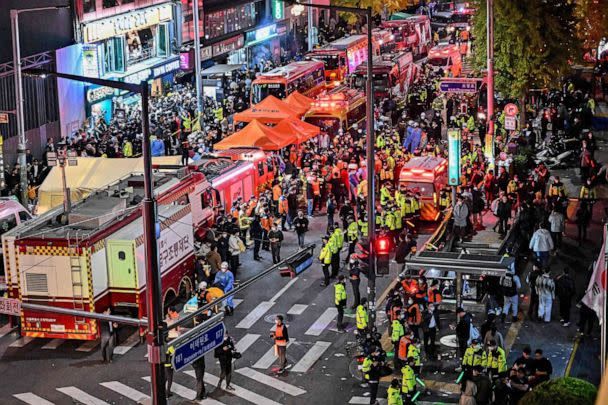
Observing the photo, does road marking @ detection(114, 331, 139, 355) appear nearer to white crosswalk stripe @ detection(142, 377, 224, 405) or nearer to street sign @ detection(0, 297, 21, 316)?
white crosswalk stripe @ detection(142, 377, 224, 405)

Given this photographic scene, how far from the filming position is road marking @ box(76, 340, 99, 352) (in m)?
28.1

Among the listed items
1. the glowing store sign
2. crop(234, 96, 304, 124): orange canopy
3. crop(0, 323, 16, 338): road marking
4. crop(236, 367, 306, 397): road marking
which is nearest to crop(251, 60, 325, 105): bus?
crop(234, 96, 304, 124): orange canopy

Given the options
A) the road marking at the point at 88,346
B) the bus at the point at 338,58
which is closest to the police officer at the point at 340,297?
the road marking at the point at 88,346

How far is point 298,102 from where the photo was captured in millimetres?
52312

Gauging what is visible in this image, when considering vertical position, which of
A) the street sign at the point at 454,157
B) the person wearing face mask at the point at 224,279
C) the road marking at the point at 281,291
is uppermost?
the street sign at the point at 454,157

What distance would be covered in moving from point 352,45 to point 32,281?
137 ft

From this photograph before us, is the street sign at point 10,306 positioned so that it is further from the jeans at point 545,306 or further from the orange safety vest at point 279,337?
the jeans at point 545,306

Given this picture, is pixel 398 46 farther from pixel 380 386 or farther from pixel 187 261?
pixel 380 386

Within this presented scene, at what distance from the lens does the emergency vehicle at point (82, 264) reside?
27.4 metres

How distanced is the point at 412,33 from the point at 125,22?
1157 inches

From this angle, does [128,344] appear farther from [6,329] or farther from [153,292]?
[153,292]

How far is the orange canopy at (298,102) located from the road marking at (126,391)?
88.1 ft

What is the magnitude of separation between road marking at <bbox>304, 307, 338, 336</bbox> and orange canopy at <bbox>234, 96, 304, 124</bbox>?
62.8ft

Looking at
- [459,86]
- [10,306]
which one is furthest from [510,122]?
[10,306]
